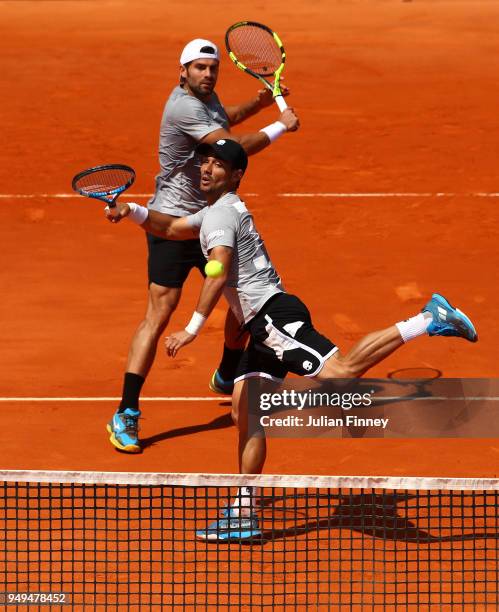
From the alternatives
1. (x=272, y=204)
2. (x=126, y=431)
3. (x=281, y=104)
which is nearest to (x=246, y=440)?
(x=126, y=431)

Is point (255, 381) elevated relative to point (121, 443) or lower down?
elevated

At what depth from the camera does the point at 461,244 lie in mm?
13828

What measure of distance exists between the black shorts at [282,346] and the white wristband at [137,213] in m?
1.20

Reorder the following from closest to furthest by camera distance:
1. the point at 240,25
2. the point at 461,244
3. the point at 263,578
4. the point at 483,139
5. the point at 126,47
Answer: the point at 263,578, the point at 240,25, the point at 461,244, the point at 483,139, the point at 126,47

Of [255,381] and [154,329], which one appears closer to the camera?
[255,381]

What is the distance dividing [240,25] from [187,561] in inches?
196

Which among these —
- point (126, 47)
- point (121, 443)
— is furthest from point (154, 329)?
point (126, 47)

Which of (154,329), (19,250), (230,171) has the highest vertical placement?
(230,171)

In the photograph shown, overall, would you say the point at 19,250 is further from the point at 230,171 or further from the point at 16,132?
the point at 230,171

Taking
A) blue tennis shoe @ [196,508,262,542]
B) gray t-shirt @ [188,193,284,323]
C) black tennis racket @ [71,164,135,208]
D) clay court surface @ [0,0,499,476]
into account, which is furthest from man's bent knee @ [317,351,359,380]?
black tennis racket @ [71,164,135,208]

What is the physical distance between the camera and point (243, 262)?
799 cm

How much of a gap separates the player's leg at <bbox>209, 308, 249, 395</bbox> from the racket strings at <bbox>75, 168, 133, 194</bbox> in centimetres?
140

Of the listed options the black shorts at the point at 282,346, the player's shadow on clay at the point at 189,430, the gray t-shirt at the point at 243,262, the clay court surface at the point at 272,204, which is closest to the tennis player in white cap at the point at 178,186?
the player's shadow on clay at the point at 189,430

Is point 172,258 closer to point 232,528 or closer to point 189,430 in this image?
point 189,430
